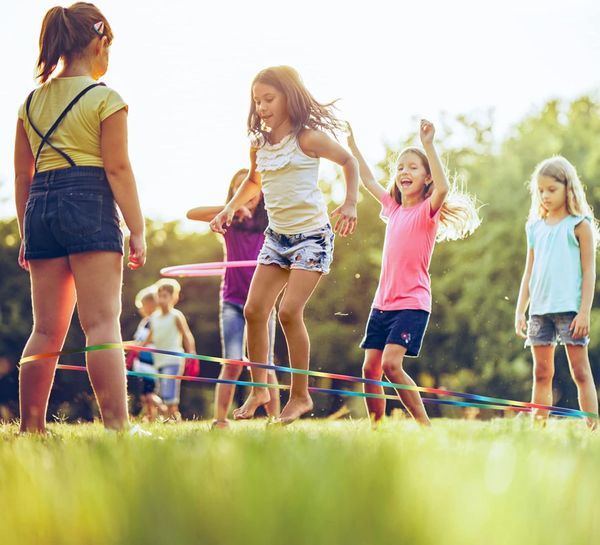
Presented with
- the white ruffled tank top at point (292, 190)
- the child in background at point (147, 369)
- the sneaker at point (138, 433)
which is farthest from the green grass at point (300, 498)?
the child in background at point (147, 369)

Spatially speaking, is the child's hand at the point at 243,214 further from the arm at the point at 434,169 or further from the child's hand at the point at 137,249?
the child's hand at the point at 137,249

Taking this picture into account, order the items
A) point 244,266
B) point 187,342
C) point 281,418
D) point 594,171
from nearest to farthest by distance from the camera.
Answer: point 281,418 < point 244,266 < point 187,342 < point 594,171

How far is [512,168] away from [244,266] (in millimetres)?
13180

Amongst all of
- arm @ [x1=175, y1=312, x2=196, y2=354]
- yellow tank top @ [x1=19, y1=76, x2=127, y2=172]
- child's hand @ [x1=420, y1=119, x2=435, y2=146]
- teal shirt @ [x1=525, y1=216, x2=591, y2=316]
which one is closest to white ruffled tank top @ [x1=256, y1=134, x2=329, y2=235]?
child's hand @ [x1=420, y1=119, x2=435, y2=146]

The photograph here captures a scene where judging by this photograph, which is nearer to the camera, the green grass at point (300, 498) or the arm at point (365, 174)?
the green grass at point (300, 498)

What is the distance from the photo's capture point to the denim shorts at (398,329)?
5.52 m

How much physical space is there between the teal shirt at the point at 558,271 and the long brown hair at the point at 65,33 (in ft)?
11.3

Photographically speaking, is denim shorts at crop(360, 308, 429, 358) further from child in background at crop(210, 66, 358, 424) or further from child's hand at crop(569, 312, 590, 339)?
child's hand at crop(569, 312, 590, 339)

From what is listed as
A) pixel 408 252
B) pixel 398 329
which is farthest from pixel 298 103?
pixel 398 329

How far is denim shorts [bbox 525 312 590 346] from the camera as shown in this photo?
6355mm

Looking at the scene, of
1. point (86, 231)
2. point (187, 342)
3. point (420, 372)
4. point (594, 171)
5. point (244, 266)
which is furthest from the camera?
point (420, 372)

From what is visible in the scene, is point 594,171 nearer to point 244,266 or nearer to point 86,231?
point 244,266

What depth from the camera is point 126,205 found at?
167 inches

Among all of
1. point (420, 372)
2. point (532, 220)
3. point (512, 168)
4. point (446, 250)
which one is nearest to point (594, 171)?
point (512, 168)
